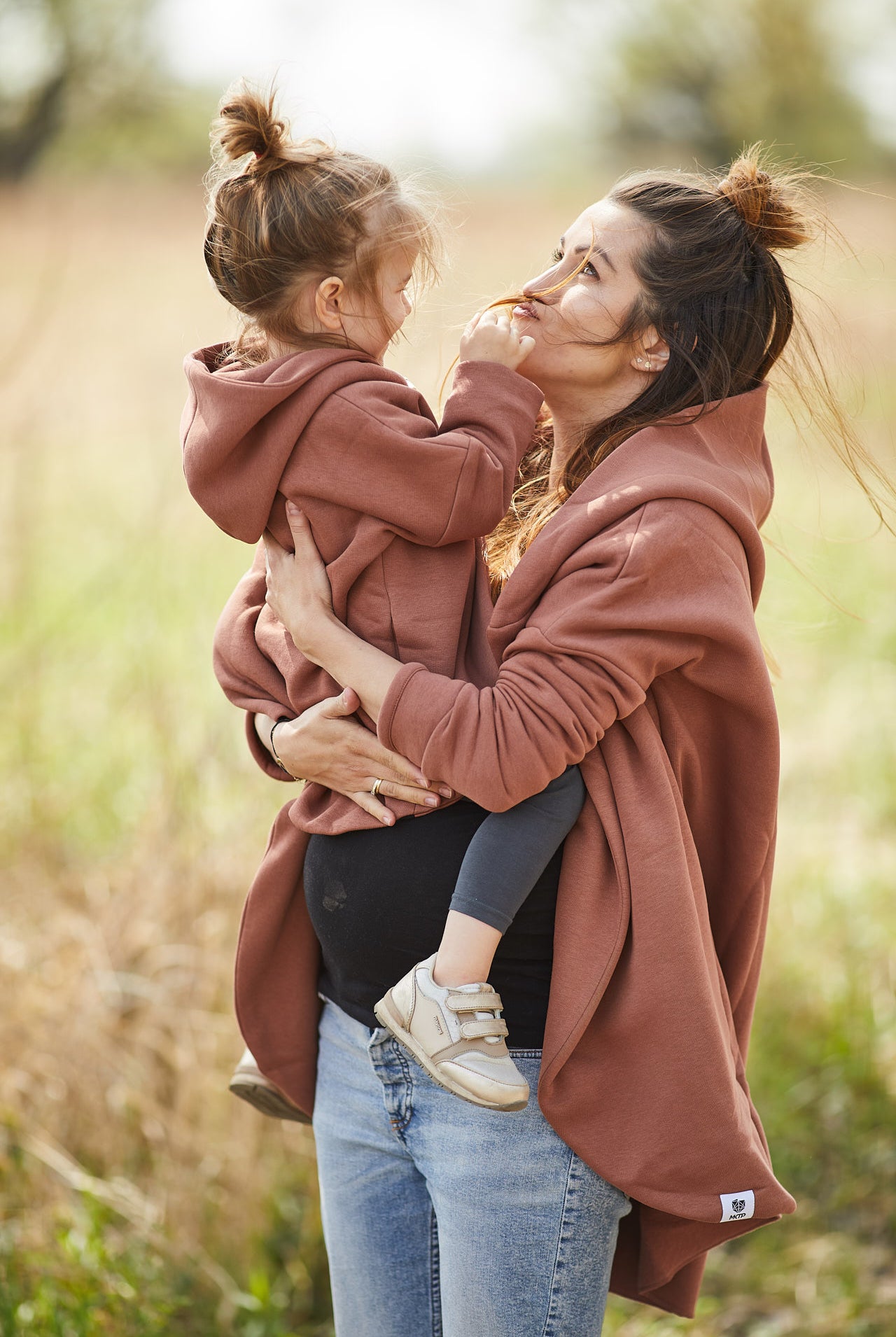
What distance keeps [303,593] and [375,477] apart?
18 centimetres

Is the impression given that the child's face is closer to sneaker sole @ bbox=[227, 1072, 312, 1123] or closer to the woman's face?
the woman's face

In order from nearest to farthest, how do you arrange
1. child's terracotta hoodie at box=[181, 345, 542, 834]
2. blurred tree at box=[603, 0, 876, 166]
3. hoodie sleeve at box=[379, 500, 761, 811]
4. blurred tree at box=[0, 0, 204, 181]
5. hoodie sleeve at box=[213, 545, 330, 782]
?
hoodie sleeve at box=[379, 500, 761, 811] → child's terracotta hoodie at box=[181, 345, 542, 834] → hoodie sleeve at box=[213, 545, 330, 782] → blurred tree at box=[0, 0, 204, 181] → blurred tree at box=[603, 0, 876, 166]

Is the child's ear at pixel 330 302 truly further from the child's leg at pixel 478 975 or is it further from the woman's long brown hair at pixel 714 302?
the child's leg at pixel 478 975

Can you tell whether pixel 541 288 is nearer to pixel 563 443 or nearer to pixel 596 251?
pixel 596 251

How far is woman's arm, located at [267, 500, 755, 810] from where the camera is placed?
122cm

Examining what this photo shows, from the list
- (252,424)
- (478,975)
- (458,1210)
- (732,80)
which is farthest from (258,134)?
(732,80)

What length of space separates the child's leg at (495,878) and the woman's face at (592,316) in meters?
0.57

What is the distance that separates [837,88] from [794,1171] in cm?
1937

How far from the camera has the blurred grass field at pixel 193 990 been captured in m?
2.43

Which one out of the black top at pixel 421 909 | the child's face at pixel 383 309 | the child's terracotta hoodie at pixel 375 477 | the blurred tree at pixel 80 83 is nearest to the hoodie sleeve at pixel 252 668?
the child's terracotta hoodie at pixel 375 477

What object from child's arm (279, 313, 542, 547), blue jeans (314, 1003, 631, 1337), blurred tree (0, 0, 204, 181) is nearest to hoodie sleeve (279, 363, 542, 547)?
child's arm (279, 313, 542, 547)

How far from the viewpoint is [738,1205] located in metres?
1.30

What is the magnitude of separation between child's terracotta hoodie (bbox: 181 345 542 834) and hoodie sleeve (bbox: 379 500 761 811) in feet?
0.43

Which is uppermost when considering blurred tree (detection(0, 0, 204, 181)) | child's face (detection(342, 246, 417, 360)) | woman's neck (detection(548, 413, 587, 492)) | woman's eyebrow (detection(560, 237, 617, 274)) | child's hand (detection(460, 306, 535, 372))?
blurred tree (detection(0, 0, 204, 181))
